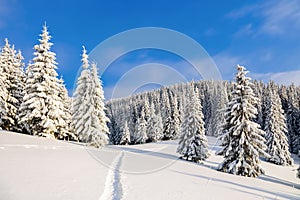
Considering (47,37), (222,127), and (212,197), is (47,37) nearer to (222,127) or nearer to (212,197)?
(222,127)

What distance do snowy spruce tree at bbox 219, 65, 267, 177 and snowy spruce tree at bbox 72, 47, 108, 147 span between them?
15.6 m

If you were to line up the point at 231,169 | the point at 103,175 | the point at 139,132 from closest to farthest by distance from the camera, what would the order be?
the point at 103,175
the point at 231,169
the point at 139,132

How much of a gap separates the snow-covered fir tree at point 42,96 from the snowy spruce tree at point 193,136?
17.7 m

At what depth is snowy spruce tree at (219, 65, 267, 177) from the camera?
77.7 ft

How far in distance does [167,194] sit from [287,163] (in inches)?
1843

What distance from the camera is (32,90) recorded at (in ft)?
95.8

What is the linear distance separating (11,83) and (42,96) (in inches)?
369

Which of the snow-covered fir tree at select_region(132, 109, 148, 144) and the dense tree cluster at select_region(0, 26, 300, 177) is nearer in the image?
the dense tree cluster at select_region(0, 26, 300, 177)

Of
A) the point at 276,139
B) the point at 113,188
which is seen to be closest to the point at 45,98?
the point at 113,188

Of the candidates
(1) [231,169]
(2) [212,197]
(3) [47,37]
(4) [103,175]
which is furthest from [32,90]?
(2) [212,197]

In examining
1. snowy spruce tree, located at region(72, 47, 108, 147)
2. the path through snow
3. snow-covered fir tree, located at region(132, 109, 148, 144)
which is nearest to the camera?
the path through snow

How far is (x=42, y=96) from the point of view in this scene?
28.5 m

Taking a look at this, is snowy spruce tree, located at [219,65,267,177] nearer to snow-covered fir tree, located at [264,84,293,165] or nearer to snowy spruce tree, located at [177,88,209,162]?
snowy spruce tree, located at [177,88,209,162]

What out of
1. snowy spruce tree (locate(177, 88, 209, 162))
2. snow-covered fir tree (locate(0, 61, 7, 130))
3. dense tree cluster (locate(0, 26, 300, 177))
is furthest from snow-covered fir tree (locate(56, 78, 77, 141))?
snowy spruce tree (locate(177, 88, 209, 162))
